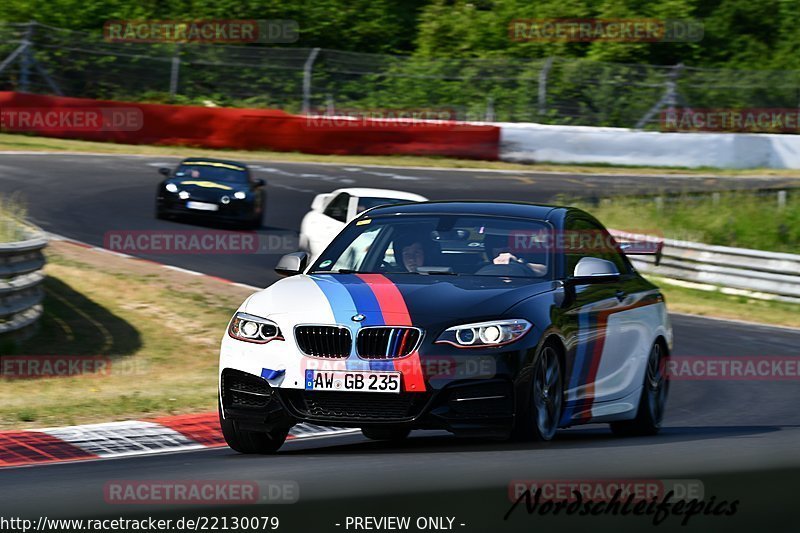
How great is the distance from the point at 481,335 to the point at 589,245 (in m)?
1.85

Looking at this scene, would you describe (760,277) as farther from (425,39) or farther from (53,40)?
(425,39)

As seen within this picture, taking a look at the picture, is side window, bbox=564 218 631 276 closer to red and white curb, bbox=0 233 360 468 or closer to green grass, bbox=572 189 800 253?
red and white curb, bbox=0 233 360 468

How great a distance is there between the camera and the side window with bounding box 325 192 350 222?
703 inches

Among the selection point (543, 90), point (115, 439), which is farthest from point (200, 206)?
point (543, 90)

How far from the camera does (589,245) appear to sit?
788cm

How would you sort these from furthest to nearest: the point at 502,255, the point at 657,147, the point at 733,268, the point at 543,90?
the point at 543,90 → the point at 657,147 → the point at 733,268 → the point at 502,255

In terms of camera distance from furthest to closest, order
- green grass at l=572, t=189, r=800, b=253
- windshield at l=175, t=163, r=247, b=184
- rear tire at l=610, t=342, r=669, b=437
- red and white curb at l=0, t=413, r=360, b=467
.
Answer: green grass at l=572, t=189, r=800, b=253
windshield at l=175, t=163, r=247, b=184
rear tire at l=610, t=342, r=669, b=437
red and white curb at l=0, t=413, r=360, b=467

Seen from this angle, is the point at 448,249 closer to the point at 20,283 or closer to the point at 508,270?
the point at 508,270

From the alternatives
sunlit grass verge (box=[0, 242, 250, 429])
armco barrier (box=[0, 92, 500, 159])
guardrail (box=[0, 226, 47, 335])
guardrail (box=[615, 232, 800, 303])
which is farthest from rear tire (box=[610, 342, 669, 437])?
armco barrier (box=[0, 92, 500, 159])

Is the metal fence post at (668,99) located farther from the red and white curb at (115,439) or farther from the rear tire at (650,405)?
the rear tire at (650,405)

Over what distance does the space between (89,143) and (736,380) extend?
909 inches

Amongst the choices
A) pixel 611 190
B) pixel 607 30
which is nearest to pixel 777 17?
pixel 607 30

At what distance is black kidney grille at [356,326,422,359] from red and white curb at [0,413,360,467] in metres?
2.33

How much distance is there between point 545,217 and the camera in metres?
7.55
